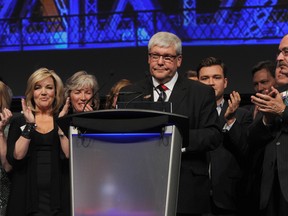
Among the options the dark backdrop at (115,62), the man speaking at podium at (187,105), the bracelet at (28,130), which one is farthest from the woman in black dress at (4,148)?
the dark backdrop at (115,62)

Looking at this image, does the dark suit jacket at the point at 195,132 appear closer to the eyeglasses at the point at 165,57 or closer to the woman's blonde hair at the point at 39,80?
the eyeglasses at the point at 165,57

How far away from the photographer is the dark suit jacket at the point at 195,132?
2859 millimetres

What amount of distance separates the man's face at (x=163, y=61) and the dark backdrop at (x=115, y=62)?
6.89 ft

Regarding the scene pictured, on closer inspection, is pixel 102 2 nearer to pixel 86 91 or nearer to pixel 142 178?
pixel 86 91

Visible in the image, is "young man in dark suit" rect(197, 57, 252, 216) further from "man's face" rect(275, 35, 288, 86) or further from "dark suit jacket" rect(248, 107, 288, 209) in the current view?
"man's face" rect(275, 35, 288, 86)

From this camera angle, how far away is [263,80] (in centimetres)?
429

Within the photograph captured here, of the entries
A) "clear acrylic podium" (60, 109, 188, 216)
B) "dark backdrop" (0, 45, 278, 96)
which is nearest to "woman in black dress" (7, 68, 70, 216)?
"clear acrylic podium" (60, 109, 188, 216)

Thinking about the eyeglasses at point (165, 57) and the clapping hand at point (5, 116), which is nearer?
the eyeglasses at point (165, 57)

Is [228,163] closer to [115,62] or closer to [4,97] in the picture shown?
[4,97]

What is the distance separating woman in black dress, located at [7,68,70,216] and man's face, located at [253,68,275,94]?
1.49 metres

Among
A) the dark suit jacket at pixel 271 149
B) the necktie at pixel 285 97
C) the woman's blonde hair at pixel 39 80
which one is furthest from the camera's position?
the woman's blonde hair at pixel 39 80

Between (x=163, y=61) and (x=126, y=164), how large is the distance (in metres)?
0.87

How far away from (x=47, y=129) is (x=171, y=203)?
5.26 feet

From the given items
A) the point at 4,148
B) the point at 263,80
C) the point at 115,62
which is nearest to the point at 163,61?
the point at 4,148
